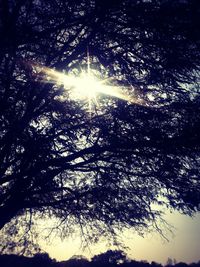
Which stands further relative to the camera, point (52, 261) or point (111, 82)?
point (52, 261)

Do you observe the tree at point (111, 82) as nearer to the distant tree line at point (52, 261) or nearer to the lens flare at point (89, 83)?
the lens flare at point (89, 83)

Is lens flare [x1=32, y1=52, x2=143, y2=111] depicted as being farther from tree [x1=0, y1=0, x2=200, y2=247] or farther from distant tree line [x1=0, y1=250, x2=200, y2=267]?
distant tree line [x1=0, y1=250, x2=200, y2=267]

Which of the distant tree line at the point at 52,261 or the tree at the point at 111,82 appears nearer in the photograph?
the tree at the point at 111,82

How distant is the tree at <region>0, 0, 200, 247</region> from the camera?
602 centimetres

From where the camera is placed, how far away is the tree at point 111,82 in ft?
19.8

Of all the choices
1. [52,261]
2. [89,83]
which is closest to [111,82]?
[89,83]

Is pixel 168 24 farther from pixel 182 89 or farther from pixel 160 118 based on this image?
pixel 160 118

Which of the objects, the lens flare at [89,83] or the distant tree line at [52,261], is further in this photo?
the distant tree line at [52,261]

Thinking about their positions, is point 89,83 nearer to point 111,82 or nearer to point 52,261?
point 111,82

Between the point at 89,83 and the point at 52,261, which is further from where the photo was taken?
the point at 52,261

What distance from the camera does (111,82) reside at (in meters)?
7.02

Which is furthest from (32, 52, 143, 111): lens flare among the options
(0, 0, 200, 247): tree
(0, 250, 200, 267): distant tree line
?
(0, 250, 200, 267): distant tree line

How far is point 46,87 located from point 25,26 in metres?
1.55

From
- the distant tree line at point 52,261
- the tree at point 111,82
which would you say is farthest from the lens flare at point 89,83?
the distant tree line at point 52,261
